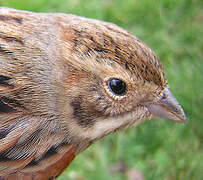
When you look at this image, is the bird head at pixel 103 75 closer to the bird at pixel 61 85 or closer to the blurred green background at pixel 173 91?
the bird at pixel 61 85

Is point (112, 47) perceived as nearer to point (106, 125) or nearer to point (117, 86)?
point (117, 86)

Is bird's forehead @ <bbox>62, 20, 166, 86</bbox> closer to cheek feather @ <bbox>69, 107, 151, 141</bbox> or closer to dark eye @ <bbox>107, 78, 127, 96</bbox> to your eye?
dark eye @ <bbox>107, 78, 127, 96</bbox>

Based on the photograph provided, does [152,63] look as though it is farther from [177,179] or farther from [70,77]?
[177,179]

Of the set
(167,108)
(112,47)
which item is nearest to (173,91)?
(167,108)

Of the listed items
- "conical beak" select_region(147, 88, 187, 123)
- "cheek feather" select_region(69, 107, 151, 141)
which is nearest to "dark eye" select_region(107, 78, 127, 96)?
"cheek feather" select_region(69, 107, 151, 141)

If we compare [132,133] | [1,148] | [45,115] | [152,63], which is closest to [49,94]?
[45,115]

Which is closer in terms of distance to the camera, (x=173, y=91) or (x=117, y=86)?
(x=117, y=86)
